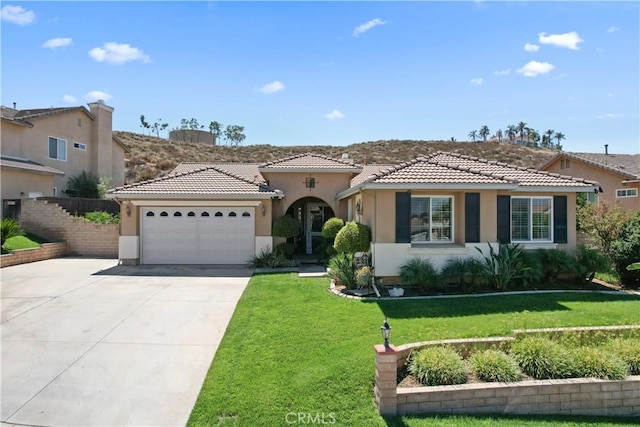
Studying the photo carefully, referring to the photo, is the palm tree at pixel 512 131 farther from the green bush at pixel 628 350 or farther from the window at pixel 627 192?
the green bush at pixel 628 350

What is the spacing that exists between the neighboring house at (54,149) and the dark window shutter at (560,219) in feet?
87.0

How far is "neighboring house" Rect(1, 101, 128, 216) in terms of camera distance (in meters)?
21.8

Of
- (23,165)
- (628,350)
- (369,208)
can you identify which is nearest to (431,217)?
(369,208)

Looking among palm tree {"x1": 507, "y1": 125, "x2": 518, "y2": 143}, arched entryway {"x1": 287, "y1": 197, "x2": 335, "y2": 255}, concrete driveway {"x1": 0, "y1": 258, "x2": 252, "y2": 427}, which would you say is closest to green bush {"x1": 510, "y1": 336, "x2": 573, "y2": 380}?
concrete driveway {"x1": 0, "y1": 258, "x2": 252, "y2": 427}

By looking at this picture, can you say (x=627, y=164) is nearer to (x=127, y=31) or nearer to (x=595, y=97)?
(x=595, y=97)

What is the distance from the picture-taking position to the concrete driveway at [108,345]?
5.33m

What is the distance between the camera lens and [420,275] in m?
11.3

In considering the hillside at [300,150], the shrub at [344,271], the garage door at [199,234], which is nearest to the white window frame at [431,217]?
the shrub at [344,271]

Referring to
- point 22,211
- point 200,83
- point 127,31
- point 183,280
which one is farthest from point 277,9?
point 22,211

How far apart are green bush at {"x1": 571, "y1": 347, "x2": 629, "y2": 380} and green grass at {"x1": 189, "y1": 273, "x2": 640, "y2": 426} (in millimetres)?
650

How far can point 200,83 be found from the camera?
18188mm

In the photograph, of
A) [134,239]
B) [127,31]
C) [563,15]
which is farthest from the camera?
[134,239]

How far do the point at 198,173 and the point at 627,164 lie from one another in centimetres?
2945

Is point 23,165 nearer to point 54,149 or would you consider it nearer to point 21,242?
point 54,149
